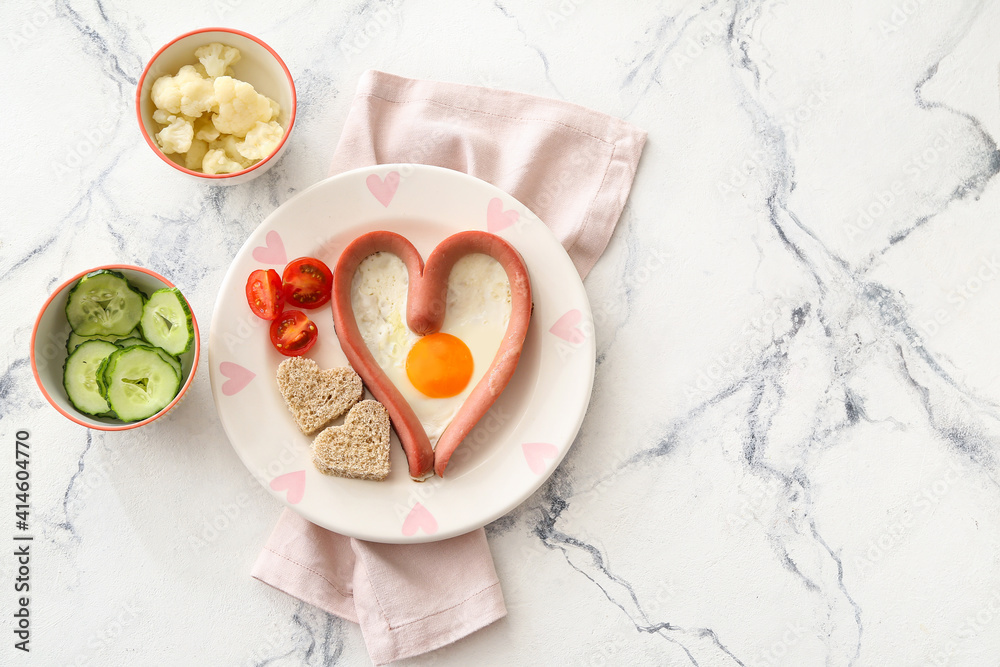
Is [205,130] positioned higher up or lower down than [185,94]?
lower down

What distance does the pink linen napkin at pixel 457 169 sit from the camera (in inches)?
94.2

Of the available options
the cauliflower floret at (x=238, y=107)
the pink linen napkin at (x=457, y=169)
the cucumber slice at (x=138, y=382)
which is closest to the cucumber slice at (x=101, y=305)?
the cucumber slice at (x=138, y=382)

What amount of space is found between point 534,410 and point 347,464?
0.69 metres

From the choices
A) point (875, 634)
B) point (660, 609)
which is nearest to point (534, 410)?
point (660, 609)

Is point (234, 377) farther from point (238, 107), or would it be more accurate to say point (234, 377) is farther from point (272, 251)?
point (238, 107)

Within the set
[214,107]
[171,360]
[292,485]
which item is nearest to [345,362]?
[292,485]

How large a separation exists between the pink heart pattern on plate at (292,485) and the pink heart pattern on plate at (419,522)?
0.38 metres

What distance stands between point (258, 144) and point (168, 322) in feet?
2.30

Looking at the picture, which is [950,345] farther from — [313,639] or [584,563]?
[313,639]

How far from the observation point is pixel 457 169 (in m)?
2.61

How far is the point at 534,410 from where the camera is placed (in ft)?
7.81

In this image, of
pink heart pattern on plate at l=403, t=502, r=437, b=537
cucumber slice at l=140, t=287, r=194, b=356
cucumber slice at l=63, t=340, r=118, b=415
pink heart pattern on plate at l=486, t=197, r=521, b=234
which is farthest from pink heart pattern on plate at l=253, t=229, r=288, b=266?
pink heart pattern on plate at l=403, t=502, r=437, b=537

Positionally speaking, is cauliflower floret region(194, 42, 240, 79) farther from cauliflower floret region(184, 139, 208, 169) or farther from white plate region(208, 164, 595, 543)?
white plate region(208, 164, 595, 543)

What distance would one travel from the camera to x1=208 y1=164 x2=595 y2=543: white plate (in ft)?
7.48
